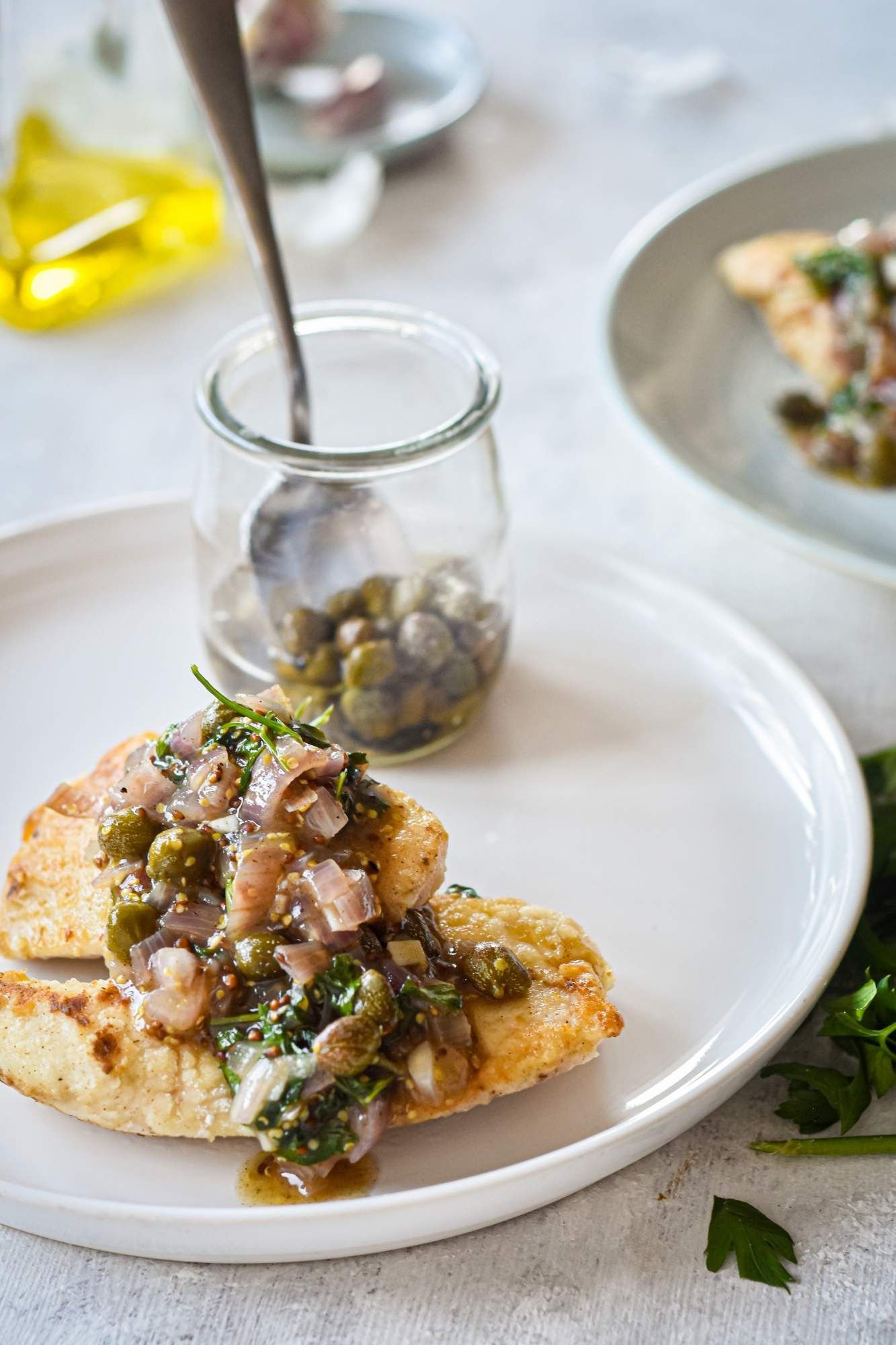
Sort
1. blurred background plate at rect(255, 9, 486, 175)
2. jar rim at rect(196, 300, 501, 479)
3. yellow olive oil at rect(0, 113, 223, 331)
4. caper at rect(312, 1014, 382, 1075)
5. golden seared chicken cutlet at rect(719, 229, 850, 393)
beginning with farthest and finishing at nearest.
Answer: blurred background plate at rect(255, 9, 486, 175)
yellow olive oil at rect(0, 113, 223, 331)
golden seared chicken cutlet at rect(719, 229, 850, 393)
jar rim at rect(196, 300, 501, 479)
caper at rect(312, 1014, 382, 1075)

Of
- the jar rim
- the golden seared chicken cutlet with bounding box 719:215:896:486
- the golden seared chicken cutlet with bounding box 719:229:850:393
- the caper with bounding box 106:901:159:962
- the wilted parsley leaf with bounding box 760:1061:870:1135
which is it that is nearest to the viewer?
the caper with bounding box 106:901:159:962

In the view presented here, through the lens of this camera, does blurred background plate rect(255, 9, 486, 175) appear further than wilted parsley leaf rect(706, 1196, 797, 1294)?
Yes

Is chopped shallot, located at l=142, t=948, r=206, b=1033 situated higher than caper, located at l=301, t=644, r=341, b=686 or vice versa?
chopped shallot, located at l=142, t=948, r=206, b=1033

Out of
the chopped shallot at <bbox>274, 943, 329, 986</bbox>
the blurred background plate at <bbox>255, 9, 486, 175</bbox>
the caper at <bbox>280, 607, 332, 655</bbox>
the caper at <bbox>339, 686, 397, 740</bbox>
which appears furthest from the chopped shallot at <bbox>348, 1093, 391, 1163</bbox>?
the blurred background plate at <bbox>255, 9, 486, 175</bbox>

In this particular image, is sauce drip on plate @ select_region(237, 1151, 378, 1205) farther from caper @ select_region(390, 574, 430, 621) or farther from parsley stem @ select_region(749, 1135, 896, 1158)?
caper @ select_region(390, 574, 430, 621)

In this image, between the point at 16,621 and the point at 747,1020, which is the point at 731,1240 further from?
the point at 16,621

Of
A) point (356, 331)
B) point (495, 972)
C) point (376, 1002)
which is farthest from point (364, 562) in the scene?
point (376, 1002)

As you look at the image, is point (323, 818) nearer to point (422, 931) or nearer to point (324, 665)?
point (422, 931)
